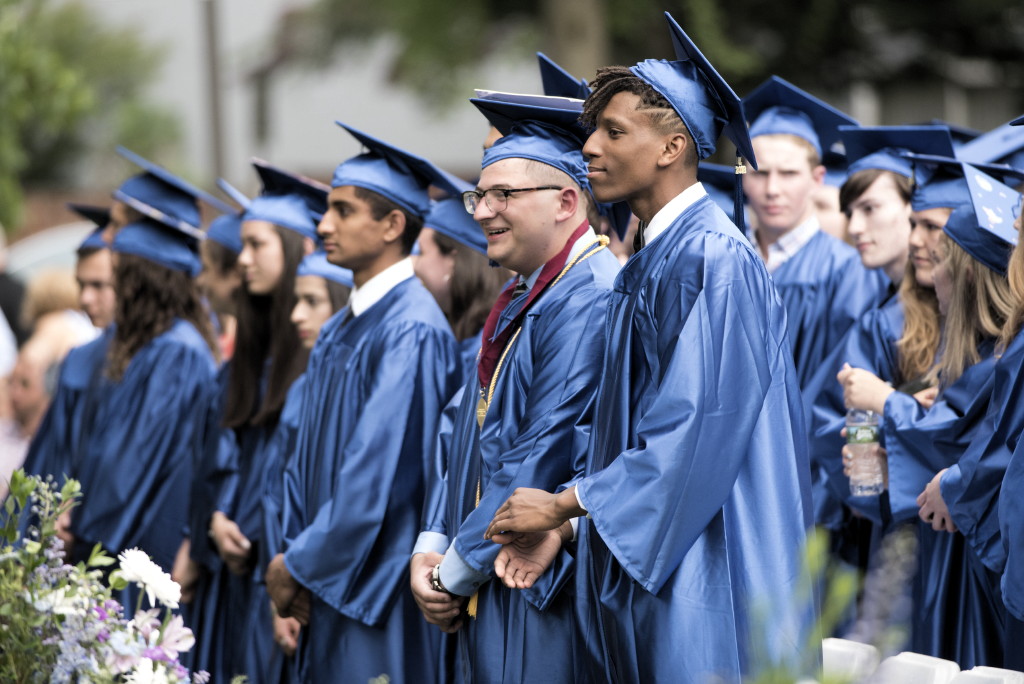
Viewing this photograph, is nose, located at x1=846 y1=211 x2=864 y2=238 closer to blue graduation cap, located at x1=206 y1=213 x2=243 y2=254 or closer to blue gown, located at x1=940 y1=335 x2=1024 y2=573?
blue gown, located at x1=940 y1=335 x2=1024 y2=573

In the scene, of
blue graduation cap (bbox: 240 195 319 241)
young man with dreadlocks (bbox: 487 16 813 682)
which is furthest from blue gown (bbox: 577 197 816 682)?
blue graduation cap (bbox: 240 195 319 241)

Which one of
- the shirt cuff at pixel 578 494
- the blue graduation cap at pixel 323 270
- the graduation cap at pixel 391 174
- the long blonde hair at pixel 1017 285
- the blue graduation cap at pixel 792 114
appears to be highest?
the blue graduation cap at pixel 792 114

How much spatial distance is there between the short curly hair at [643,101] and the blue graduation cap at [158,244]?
3197 mm

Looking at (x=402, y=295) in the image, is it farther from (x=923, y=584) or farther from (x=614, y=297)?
(x=923, y=584)

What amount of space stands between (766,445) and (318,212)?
290 centimetres

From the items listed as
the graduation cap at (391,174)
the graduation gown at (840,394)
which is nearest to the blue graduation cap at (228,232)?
the graduation cap at (391,174)

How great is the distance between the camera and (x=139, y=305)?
5.74 metres

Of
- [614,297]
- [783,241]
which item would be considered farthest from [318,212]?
[614,297]

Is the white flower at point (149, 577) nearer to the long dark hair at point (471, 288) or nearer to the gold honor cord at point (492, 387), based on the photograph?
the gold honor cord at point (492, 387)

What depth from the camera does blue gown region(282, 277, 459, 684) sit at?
404 cm

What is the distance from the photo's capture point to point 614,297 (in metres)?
3.12

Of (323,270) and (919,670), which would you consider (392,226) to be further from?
(919,670)

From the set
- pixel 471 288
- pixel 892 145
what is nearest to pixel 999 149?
pixel 892 145

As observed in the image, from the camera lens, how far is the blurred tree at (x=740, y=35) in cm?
1253
